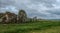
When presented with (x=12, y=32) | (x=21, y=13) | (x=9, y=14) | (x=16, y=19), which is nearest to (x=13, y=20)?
(x=16, y=19)

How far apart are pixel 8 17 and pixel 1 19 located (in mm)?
3573

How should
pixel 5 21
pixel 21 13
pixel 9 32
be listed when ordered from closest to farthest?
pixel 9 32
pixel 5 21
pixel 21 13

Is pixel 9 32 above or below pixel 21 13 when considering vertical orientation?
below

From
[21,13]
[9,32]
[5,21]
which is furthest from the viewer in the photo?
[21,13]

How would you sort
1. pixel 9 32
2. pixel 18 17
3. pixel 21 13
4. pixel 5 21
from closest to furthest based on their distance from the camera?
pixel 9 32 → pixel 5 21 → pixel 18 17 → pixel 21 13

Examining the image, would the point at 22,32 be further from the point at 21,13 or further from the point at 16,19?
the point at 21,13

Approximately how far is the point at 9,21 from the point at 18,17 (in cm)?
626

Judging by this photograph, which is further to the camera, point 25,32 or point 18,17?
point 18,17

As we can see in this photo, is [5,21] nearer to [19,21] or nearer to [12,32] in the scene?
[19,21]

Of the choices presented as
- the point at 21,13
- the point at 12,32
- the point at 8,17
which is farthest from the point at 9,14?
the point at 12,32

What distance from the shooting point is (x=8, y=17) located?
75.2m

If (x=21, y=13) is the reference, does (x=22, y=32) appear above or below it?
below

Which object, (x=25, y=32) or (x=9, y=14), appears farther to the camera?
(x=9, y=14)

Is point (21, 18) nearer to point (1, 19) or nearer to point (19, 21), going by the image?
point (19, 21)
